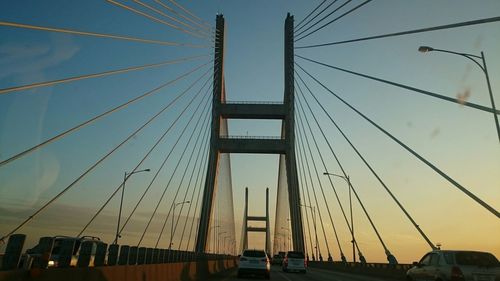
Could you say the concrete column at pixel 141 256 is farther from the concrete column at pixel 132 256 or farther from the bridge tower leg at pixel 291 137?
the bridge tower leg at pixel 291 137

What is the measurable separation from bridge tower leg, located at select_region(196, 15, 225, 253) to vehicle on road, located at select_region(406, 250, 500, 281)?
2642cm

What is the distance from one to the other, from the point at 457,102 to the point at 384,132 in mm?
6421

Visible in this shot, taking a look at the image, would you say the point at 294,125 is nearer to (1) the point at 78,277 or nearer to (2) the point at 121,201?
(2) the point at 121,201

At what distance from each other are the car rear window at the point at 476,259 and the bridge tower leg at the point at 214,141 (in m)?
27.6

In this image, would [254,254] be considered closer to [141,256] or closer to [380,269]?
[380,269]

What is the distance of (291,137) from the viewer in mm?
42406

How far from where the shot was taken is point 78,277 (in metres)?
9.93

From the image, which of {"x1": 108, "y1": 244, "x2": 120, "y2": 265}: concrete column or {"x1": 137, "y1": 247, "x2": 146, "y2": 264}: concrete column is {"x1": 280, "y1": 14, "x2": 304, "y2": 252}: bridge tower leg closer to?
{"x1": 137, "y1": 247, "x2": 146, "y2": 264}: concrete column

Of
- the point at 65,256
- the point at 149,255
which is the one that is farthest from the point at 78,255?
the point at 149,255

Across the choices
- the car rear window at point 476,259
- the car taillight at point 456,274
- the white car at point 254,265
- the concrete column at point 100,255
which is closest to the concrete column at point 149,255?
the concrete column at point 100,255

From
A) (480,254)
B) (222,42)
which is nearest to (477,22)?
(480,254)

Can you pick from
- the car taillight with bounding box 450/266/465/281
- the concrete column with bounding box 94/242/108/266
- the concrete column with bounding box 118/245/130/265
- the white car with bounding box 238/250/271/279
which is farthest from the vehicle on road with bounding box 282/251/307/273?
the concrete column with bounding box 94/242/108/266

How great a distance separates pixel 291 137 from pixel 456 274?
29333 millimetres

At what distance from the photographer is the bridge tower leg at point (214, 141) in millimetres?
38812
